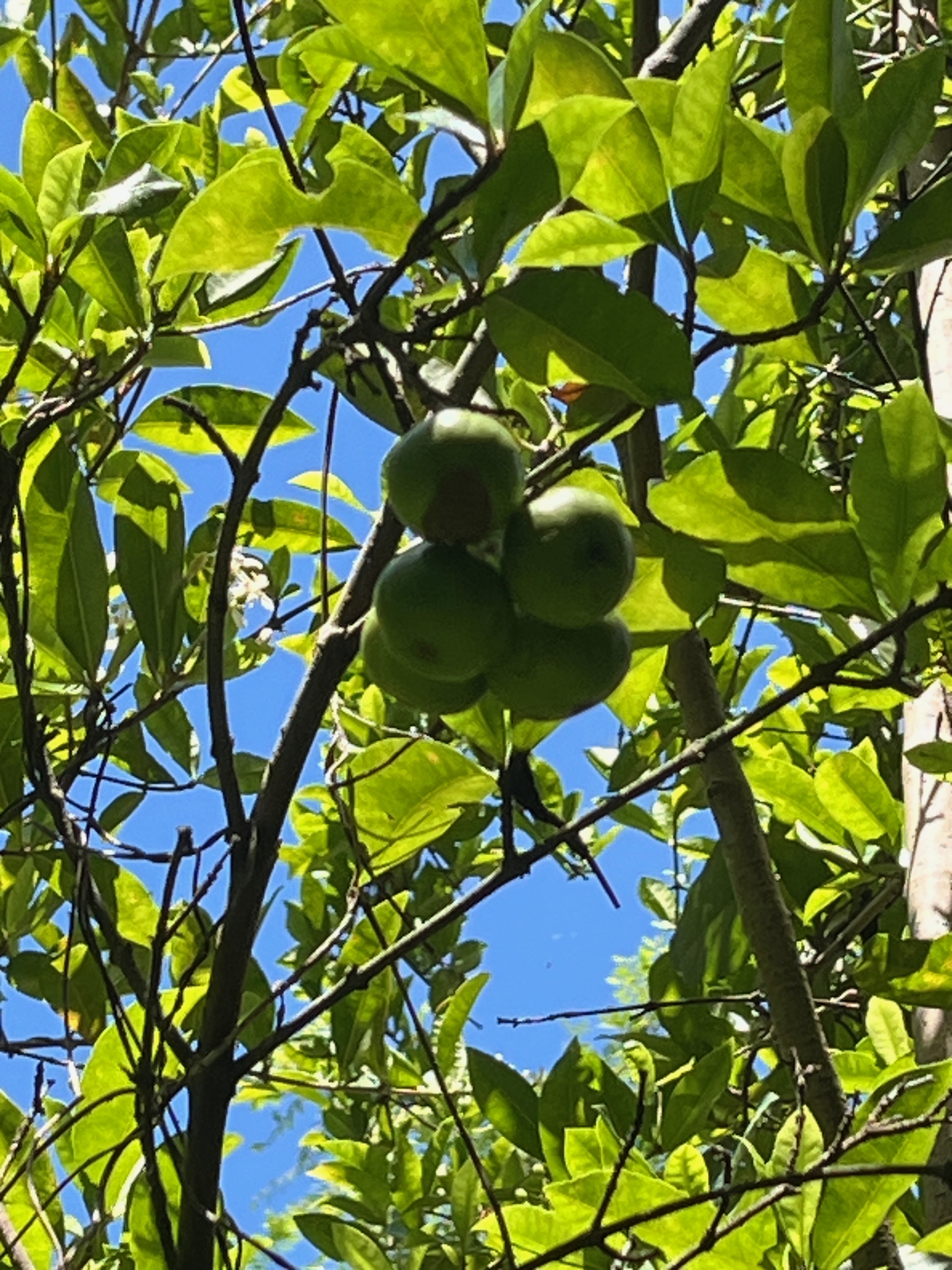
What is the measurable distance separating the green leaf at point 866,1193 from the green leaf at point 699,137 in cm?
71

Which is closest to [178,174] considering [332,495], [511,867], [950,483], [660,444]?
[332,495]

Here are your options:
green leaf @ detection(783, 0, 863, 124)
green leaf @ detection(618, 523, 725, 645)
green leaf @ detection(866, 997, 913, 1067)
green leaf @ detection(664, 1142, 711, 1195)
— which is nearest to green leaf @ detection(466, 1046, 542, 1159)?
green leaf @ detection(664, 1142, 711, 1195)

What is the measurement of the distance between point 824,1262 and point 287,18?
2049 mm

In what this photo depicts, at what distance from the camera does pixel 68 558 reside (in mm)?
1247

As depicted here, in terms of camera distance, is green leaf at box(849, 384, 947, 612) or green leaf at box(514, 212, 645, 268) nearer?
green leaf at box(514, 212, 645, 268)

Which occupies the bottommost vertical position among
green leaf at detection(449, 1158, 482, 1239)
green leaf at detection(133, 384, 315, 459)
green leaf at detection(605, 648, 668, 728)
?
green leaf at detection(449, 1158, 482, 1239)

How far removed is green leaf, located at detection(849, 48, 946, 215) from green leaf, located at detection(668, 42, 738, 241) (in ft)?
0.43

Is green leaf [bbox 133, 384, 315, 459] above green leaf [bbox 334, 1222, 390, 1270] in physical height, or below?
above

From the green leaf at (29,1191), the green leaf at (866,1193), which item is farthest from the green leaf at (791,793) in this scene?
the green leaf at (29,1191)

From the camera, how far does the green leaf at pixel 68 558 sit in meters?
1.23

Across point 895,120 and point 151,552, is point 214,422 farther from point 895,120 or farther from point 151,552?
point 895,120

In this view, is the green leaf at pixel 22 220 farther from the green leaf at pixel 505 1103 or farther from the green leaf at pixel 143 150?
the green leaf at pixel 505 1103

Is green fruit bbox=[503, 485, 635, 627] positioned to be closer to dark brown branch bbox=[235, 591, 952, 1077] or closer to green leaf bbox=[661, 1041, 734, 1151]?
dark brown branch bbox=[235, 591, 952, 1077]

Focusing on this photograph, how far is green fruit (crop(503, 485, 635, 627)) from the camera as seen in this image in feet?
2.88
